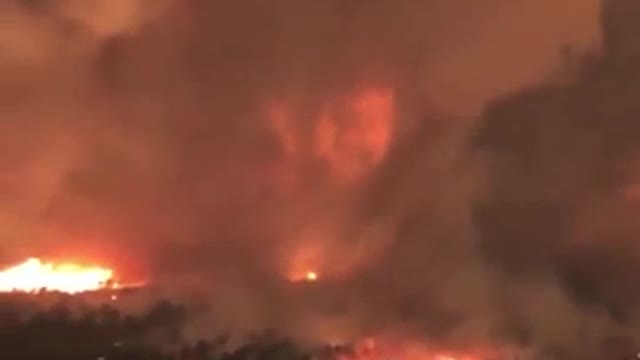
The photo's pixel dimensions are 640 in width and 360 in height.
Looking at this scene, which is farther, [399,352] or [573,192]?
[573,192]

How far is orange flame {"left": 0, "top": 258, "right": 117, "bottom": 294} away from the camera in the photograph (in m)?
11.5

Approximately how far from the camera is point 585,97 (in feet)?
41.5

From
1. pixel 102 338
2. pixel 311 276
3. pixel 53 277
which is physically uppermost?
pixel 53 277

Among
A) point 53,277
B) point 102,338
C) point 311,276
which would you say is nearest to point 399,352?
point 311,276

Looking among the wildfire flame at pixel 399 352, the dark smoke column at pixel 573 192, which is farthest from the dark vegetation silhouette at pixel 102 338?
the dark smoke column at pixel 573 192

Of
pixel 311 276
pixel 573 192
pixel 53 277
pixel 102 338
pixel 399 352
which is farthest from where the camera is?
pixel 573 192

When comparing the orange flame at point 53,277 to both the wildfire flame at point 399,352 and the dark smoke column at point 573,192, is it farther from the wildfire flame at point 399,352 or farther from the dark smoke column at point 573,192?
the dark smoke column at point 573,192

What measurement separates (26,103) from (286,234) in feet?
7.42

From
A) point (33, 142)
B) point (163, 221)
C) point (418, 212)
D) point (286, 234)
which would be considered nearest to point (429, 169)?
point (418, 212)

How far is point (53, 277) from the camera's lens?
11727mm

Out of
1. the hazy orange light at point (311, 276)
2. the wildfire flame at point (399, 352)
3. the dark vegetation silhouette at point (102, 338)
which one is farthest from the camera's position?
the hazy orange light at point (311, 276)

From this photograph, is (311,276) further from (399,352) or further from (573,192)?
(573,192)

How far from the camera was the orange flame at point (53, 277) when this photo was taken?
1148 centimetres

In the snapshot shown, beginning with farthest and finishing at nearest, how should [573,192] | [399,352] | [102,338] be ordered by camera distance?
[573,192]
[399,352]
[102,338]
